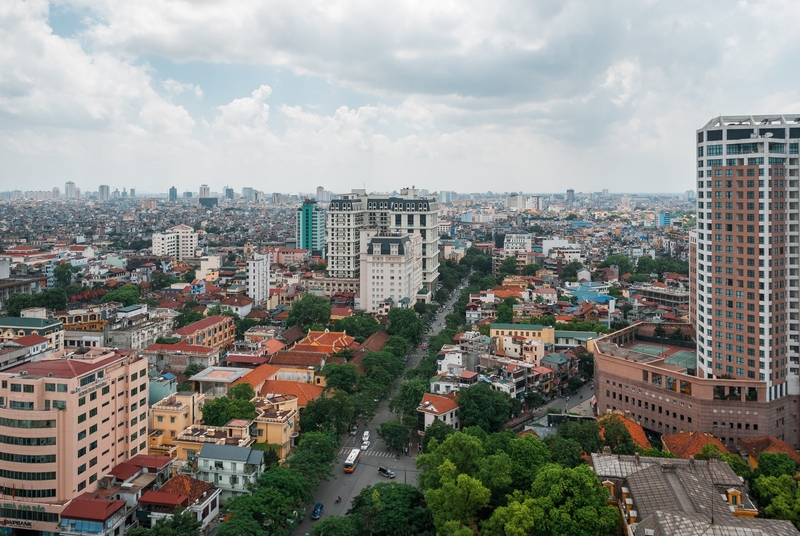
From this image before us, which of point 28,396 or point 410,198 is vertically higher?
point 410,198

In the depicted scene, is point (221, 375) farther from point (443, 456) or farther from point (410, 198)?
point (410, 198)

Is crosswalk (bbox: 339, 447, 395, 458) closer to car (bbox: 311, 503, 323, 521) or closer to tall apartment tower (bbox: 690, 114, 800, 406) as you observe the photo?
car (bbox: 311, 503, 323, 521)

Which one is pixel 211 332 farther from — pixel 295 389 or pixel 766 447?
pixel 766 447

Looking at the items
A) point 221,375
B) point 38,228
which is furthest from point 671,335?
point 38,228

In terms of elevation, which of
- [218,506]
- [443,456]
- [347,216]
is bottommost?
[218,506]

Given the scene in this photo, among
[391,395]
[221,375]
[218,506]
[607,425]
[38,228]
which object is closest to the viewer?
[218,506]

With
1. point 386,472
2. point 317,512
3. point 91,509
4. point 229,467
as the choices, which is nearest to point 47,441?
point 91,509

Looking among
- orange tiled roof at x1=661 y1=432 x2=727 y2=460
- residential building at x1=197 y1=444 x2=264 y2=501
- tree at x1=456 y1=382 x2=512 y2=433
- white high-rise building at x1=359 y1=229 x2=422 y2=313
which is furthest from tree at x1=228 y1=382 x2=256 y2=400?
white high-rise building at x1=359 y1=229 x2=422 y2=313
